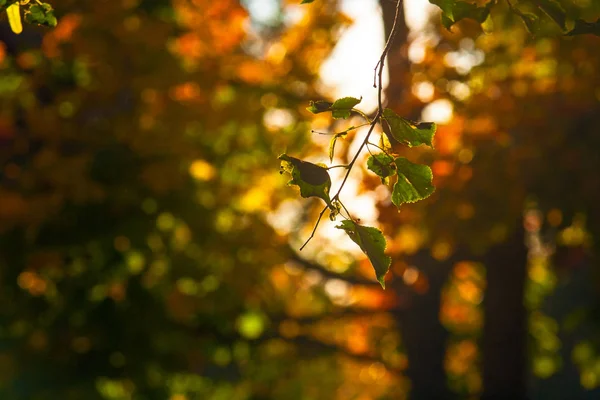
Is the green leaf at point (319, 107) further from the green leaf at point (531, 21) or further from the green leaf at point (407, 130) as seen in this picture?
the green leaf at point (531, 21)

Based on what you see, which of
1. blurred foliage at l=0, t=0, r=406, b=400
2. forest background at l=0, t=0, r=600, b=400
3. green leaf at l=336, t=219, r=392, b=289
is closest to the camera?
green leaf at l=336, t=219, r=392, b=289

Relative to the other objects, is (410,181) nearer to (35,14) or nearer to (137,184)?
(35,14)

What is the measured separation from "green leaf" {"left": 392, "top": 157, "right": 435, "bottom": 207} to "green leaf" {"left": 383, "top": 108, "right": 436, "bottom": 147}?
0.04m

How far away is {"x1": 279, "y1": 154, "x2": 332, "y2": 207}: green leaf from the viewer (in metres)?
1.37

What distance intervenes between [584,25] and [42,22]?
1.24m

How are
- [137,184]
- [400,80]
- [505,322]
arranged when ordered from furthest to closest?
[505,322] < [137,184] < [400,80]

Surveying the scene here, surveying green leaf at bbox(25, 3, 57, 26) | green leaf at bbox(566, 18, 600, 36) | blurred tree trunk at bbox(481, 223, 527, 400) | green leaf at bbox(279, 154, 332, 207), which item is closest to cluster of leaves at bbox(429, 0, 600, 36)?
green leaf at bbox(566, 18, 600, 36)

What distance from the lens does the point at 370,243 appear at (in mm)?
1376

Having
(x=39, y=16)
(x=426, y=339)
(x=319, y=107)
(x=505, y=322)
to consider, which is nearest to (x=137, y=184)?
(x=426, y=339)

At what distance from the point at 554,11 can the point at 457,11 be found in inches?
8.3

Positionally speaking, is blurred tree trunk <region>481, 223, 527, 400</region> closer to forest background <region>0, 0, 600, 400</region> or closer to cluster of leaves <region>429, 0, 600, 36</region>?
forest background <region>0, 0, 600, 400</region>

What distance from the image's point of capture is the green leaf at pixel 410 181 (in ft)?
4.63

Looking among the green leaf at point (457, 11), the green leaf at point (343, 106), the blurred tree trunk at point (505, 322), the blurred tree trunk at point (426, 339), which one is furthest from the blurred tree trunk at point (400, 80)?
the green leaf at point (343, 106)

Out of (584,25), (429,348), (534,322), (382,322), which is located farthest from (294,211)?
(584,25)
